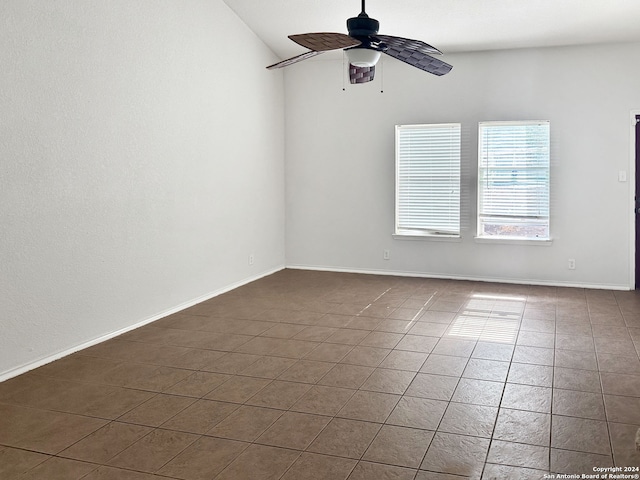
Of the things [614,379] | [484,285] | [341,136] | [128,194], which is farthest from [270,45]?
[614,379]

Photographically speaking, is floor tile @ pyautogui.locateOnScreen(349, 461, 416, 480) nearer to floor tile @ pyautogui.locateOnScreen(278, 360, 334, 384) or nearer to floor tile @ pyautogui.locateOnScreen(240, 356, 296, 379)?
floor tile @ pyautogui.locateOnScreen(278, 360, 334, 384)

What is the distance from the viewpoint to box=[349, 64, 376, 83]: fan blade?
434 centimetres

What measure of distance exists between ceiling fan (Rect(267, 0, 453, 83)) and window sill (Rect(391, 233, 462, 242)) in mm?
Result: 3215

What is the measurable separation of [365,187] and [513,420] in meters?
4.74

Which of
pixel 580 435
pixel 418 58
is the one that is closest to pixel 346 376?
pixel 580 435

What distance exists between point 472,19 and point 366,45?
8.81 ft

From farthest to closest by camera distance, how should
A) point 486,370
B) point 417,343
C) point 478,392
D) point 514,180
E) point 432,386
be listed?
point 514,180
point 417,343
point 486,370
point 432,386
point 478,392

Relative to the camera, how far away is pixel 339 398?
3404 mm

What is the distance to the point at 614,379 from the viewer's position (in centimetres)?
368

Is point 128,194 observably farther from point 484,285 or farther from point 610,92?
point 610,92

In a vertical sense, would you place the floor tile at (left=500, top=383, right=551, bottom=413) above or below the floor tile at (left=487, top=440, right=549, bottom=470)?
above

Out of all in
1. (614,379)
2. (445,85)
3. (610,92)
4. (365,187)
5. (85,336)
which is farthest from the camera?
(365,187)

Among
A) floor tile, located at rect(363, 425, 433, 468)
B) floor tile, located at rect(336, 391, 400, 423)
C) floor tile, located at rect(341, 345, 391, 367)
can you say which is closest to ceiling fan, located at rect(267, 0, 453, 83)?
floor tile, located at rect(341, 345, 391, 367)

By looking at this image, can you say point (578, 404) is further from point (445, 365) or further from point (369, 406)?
point (369, 406)
